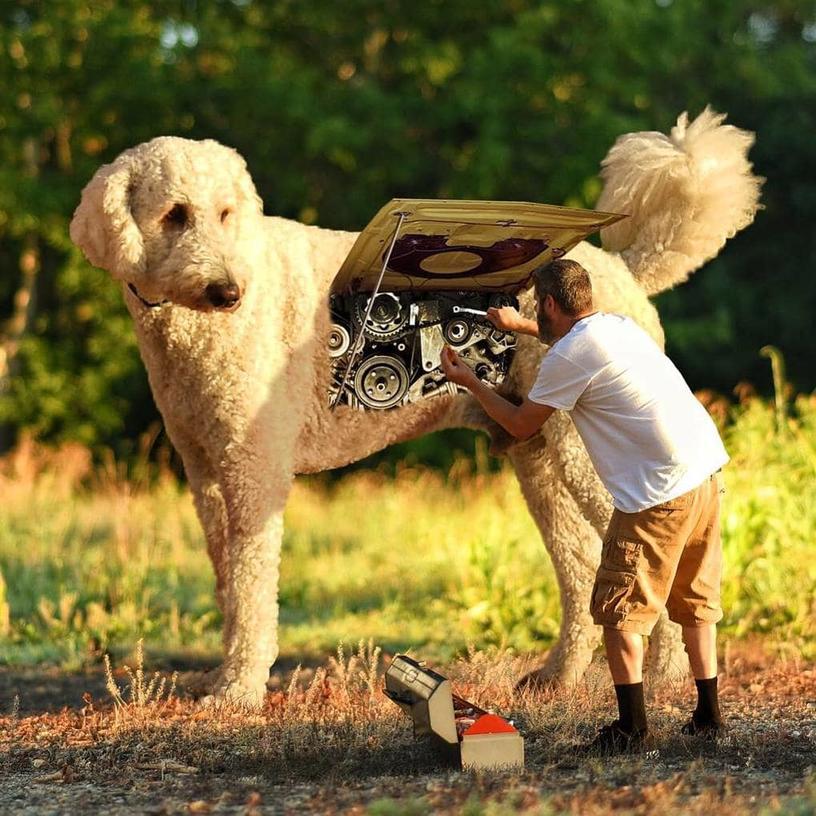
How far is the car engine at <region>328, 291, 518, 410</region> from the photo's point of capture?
5.16m

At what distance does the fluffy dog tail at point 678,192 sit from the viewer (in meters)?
5.12

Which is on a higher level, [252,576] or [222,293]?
[222,293]

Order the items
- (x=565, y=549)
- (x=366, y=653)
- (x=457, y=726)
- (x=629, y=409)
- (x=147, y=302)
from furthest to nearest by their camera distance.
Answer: (x=366, y=653) → (x=565, y=549) → (x=147, y=302) → (x=629, y=409) → (x=457, y=726)

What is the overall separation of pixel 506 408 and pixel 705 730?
1275 mm

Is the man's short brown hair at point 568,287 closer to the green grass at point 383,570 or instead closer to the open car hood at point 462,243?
the open car hood at point 462,243

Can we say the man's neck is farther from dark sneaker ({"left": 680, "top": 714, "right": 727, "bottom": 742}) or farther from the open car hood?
dark sneaker ({"left": 680, "top": 714, "right": 727, "bottom": 742})

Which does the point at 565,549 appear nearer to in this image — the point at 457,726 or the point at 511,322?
the point at 511,322

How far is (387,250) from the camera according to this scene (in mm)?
4766

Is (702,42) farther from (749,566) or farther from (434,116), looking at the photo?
(749,566)

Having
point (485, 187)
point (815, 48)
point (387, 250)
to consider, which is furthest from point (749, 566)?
point (815, 48)

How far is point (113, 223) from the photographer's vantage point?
4.60 metres

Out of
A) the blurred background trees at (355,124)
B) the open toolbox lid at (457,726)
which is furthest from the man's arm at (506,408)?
the blurred background trees at (355,124)

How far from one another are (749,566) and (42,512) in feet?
19.7

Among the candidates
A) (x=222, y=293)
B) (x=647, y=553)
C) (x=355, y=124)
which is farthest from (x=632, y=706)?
(x=355, y=124)
